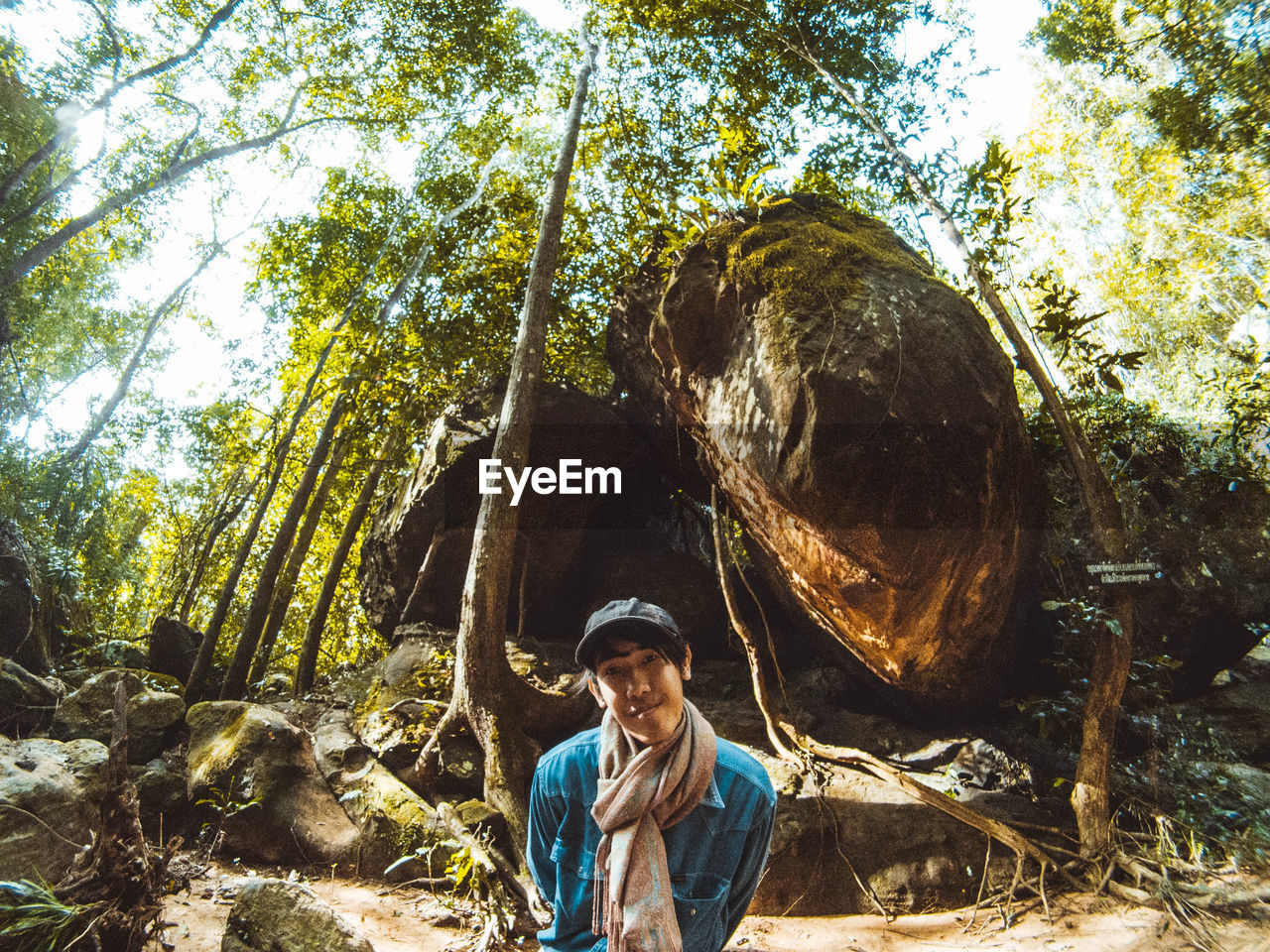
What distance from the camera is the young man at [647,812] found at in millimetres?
1604

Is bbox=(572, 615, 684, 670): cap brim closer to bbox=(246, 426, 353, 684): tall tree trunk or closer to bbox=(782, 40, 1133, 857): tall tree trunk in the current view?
bbox=(782, 40, 1133, 857): tall tree trunk

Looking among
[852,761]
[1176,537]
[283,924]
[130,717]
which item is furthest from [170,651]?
[1176,537]

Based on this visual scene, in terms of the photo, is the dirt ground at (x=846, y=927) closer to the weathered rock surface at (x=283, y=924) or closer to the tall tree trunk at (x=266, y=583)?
the weathered rock surface at (x=283, y=924)

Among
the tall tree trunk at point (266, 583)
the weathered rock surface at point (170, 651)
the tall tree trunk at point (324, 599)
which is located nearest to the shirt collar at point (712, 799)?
the tall tree trunk at point (324, 599)

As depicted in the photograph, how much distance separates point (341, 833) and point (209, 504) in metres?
13.2

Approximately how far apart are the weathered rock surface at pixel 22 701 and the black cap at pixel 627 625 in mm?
7993

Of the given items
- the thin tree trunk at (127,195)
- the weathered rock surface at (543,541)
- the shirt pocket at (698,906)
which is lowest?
the shirt pocket at (698,906)

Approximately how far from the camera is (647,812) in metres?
1.65

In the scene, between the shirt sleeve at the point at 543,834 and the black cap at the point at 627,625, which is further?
the shirt sleeve at the point at 543,834

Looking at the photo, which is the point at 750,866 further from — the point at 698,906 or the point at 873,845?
the point at 873,845

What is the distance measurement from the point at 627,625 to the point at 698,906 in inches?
33.2

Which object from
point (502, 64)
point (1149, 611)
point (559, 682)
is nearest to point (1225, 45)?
point (1149, 611)

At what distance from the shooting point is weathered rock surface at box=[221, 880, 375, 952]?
8.09 feet

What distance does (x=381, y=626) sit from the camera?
27.8 ft
